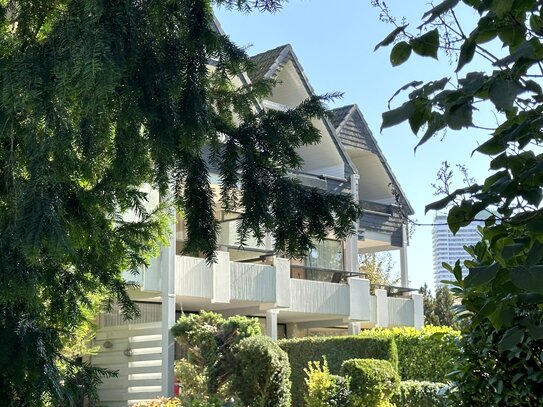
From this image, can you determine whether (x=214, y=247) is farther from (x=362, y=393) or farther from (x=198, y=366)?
(x=198, y=366)

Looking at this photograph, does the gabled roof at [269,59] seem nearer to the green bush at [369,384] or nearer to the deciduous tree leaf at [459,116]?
the green bush at [369,384]

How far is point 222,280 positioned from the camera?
20938 millimetres

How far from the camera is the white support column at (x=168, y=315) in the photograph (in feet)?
64.6

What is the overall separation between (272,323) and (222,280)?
2553mm

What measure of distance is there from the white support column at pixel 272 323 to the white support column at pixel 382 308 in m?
4.93

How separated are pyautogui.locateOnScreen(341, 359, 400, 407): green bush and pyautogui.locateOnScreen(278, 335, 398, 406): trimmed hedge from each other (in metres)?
3.56

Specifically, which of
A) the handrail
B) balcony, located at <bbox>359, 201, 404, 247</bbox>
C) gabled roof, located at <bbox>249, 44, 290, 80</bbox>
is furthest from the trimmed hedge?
gabled roof, located at <bbox>249, 44, 290, 80</bbox>

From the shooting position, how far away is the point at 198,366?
53.9 ft

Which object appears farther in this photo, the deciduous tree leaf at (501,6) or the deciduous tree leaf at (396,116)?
the deciduous tree leaf at (396,116)

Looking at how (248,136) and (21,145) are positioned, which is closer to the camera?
(21,145)

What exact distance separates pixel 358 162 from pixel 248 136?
2553 centimetres

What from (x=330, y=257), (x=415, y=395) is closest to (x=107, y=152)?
(x=415, y=395)

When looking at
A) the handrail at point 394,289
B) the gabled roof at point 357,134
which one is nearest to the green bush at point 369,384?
the handrail at point 394,289

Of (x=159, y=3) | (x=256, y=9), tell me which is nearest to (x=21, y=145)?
(x=159, y=3)
